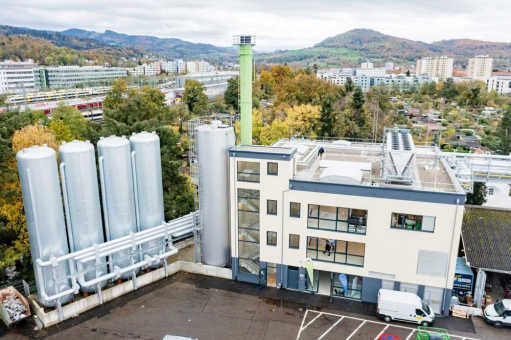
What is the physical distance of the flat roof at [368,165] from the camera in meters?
23.2

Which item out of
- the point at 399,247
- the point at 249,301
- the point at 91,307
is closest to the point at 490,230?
the point at 399,247

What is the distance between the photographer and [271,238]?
2527 centimetres

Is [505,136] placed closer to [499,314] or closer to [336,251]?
[499,314]

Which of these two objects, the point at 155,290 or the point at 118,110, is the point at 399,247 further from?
the point at 118,110

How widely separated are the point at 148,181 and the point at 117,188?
224cm

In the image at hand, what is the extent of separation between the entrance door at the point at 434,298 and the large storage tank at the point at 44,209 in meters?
22.0

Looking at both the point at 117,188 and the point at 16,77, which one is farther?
the point at 16,77

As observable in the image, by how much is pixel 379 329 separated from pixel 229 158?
13.9 metres

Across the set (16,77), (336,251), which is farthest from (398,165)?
(16,77)

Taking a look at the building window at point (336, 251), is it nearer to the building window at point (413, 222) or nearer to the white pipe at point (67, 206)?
the building window at point (413, 222)

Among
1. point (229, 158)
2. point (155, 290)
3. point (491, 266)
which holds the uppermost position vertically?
point (229, 158)

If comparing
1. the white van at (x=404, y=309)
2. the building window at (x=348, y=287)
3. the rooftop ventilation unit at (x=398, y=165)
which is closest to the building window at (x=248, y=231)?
the building window at (x=348, y=287)

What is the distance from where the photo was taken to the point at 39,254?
71.8ft

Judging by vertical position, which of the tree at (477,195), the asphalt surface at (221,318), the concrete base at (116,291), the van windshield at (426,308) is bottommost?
the asphalt surface at (221,318)
